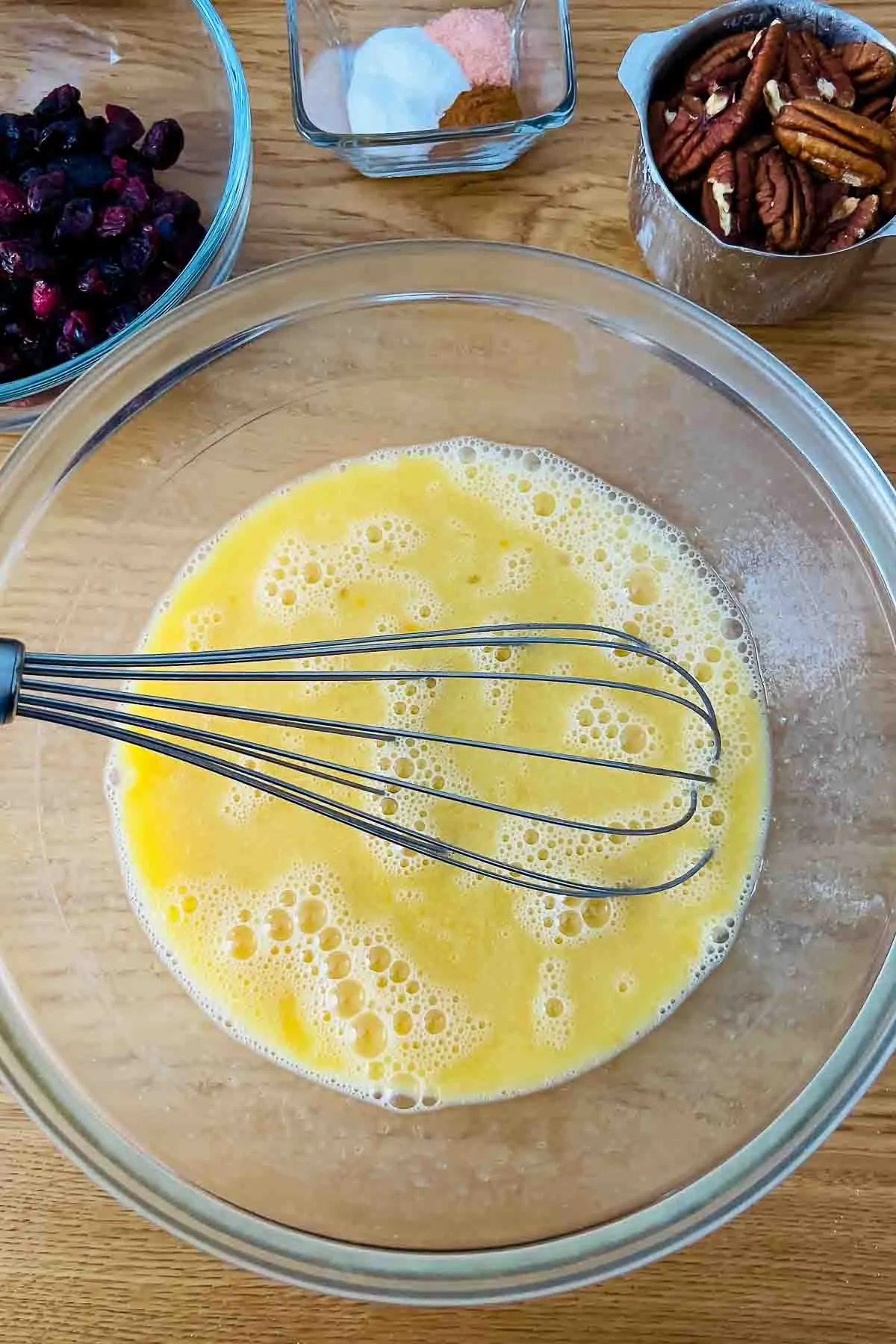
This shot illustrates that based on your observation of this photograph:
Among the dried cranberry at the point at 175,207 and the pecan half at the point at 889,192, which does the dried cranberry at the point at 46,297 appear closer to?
the dried cranberry at the point at 175,207

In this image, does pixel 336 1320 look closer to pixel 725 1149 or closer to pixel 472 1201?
pixel 472 1201

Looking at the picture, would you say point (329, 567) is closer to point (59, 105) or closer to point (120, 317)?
point (120, 317)

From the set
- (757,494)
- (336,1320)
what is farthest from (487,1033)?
(757,494)

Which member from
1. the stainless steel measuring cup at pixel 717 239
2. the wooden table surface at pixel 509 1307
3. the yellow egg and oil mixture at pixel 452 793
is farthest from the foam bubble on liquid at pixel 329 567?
the wooden table surface at pixel 509 1307

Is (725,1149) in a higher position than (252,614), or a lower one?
lower

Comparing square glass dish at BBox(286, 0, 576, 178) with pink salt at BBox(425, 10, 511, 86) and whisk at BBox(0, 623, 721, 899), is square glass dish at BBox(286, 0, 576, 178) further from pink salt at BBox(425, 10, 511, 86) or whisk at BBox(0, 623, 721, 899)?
whisk at BBox(0, 623, 721, 899)

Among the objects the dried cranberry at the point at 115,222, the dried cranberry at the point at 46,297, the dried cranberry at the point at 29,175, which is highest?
the dried cranberry at the point at 29,175

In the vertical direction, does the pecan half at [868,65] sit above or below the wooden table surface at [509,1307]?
above

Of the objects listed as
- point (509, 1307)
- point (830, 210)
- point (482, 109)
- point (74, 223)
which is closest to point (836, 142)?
point (830, 210)
